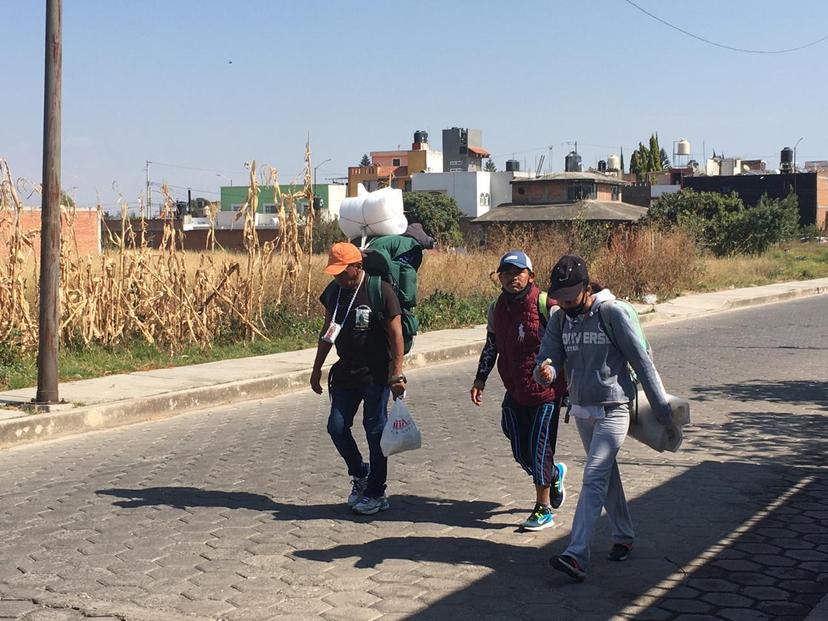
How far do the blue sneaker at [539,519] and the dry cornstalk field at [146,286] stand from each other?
9.41 meters

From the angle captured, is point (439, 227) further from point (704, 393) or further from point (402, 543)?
point (402, 543)

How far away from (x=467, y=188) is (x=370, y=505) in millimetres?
85766

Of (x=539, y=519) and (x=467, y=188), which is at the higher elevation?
(x=467, y=188)

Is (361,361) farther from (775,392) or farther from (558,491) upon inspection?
(775,392)

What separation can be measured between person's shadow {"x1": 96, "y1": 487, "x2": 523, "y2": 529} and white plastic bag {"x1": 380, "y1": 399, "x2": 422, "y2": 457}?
0.48 m

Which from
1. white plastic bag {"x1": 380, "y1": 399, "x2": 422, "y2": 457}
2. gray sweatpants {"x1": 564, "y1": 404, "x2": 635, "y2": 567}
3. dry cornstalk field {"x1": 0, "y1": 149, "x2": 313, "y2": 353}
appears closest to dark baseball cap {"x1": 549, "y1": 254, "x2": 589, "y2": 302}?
gray sweatpants {"x1": 564, "y1": 404, "x2": 635, "y2": 567}

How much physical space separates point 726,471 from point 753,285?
2656 centimetres

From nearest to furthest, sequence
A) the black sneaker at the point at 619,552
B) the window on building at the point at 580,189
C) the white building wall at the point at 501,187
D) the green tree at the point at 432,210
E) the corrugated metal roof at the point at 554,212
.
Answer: the black sneaker at the point at 619,552 < the corrugated metal roof at the point at 554,212 < the green tree at the point at 432,210 < the window on building at the point at 580,189 < the white building wall at the point at 501,187

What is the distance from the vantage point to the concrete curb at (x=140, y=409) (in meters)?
10.2

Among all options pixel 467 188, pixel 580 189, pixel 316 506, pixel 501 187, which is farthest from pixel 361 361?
pixel 501 187

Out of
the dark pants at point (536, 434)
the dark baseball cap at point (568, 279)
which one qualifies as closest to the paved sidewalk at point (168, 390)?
the dark pants at point (536, 434)

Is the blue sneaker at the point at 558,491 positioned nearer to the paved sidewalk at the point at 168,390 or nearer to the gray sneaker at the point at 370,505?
the gray sneaker at the point at 370,505

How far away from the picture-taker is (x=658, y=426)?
573 centimetres

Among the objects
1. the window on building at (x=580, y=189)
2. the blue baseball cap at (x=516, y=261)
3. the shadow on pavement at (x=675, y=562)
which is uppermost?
the window on building at (x=580, y=189)
